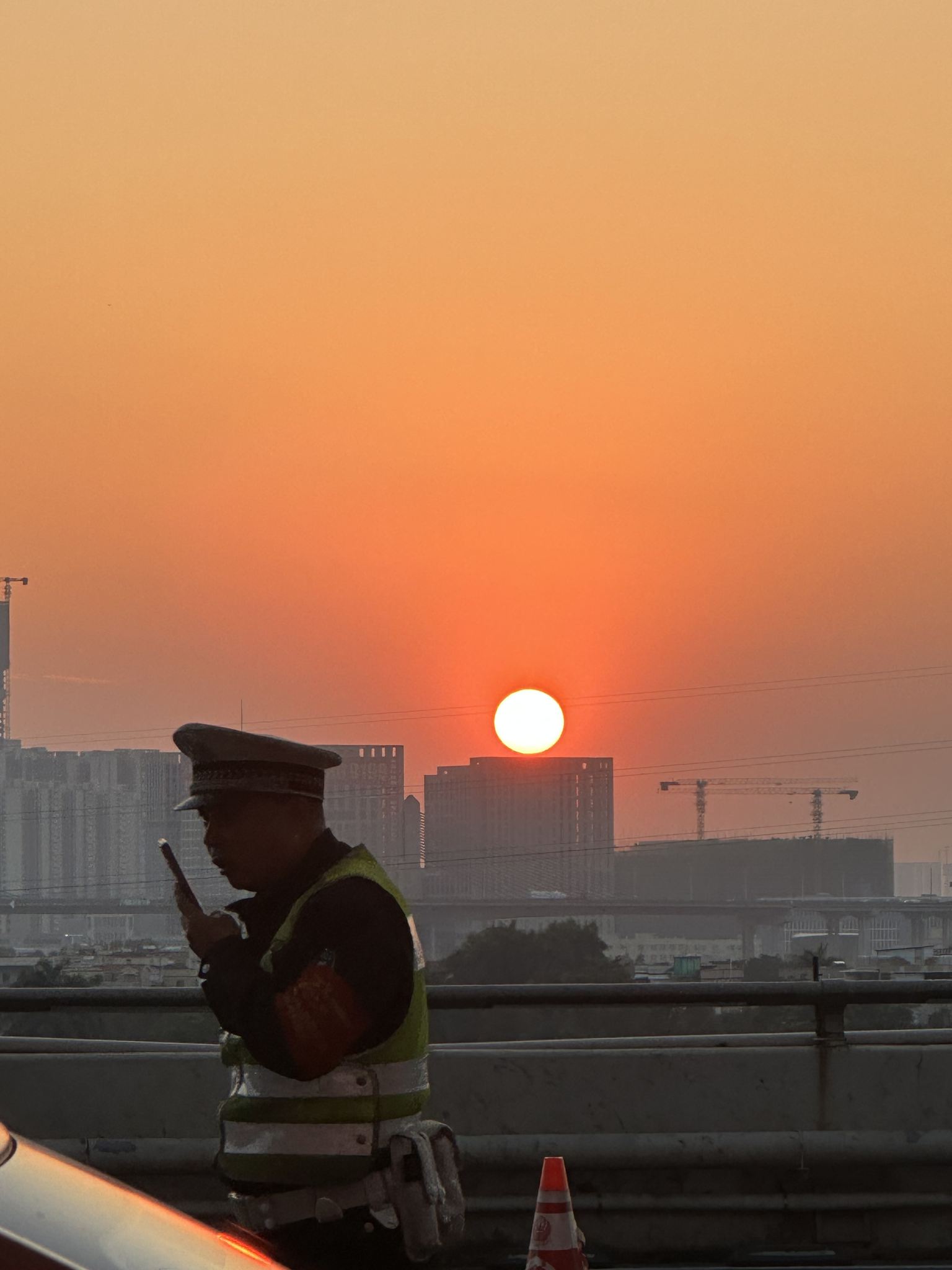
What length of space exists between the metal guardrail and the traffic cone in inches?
83.9

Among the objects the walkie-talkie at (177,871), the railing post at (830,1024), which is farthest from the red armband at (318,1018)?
the railing post at (830,1024)

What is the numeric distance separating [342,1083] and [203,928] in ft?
1.52

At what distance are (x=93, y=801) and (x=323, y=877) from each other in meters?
121

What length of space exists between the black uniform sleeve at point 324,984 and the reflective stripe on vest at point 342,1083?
6 centimetres

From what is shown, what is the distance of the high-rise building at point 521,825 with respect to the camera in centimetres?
10475

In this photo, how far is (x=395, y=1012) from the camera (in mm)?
4074

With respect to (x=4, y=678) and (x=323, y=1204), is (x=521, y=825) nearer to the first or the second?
(x=4, y=678)

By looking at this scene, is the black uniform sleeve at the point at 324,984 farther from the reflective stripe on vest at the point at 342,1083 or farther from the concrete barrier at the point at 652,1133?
the concrete barrier at the point at 652,1133

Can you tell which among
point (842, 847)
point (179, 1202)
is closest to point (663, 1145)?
point (179, 1202)

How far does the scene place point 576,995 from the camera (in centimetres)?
751

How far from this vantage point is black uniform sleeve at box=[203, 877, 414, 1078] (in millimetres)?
3947

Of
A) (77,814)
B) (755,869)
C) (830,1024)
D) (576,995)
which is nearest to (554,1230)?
(576,995)

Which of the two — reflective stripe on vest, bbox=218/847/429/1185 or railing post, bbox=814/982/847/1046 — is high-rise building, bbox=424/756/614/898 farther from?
reflective stripe on vest, bbox=218/847/429/1185

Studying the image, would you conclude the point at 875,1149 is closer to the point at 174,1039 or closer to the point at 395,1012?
the point at 174,1039
